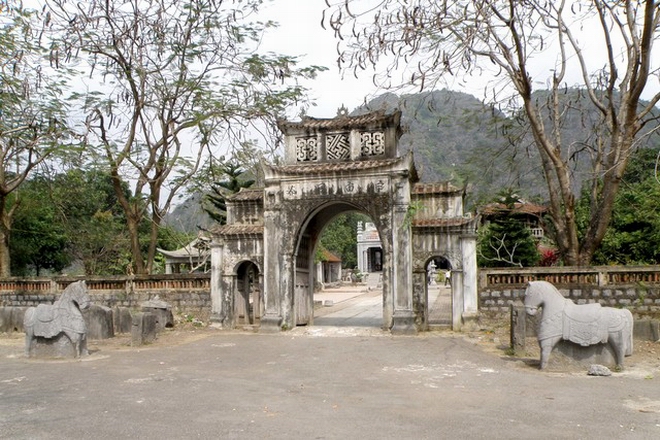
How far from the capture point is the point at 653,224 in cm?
1919

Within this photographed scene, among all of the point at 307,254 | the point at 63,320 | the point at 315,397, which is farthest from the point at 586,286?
the point at 63,320

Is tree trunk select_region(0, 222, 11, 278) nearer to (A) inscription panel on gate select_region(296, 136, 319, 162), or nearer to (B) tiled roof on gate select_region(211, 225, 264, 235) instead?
(B) tiled roof on gate select_region(211, 225, 264, 235)

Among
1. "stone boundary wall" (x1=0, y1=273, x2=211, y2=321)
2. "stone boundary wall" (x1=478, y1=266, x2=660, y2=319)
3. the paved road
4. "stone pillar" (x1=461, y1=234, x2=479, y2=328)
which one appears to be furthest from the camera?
"stone boundary wall" (x1=0, y1=273, x2=211, y2=321)

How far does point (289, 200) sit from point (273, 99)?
15.3 feet

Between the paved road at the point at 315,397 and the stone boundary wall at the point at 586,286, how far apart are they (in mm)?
3148

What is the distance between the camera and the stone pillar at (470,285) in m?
14.0

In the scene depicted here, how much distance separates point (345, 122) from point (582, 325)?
842 centimetres

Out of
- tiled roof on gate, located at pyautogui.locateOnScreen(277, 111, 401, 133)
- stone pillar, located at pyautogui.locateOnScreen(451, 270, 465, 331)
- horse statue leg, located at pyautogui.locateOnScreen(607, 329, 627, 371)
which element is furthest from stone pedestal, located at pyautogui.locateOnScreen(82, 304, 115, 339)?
Answer: horse statue leg, located at pyautogui.locateOnScreen(607, 329, 627, 371)

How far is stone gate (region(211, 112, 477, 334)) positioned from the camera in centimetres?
1421

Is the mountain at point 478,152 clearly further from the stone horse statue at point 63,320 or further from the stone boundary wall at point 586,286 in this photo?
the stone horse statue at point 63,320

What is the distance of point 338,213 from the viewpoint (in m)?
16.7

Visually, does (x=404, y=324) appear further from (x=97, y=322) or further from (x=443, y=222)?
(x=97, y=322)

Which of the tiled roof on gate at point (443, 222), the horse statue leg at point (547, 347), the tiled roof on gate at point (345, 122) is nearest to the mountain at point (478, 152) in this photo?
the tiled roof on gate at point (345, 122)

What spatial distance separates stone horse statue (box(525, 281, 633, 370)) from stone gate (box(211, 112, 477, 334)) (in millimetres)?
4829
